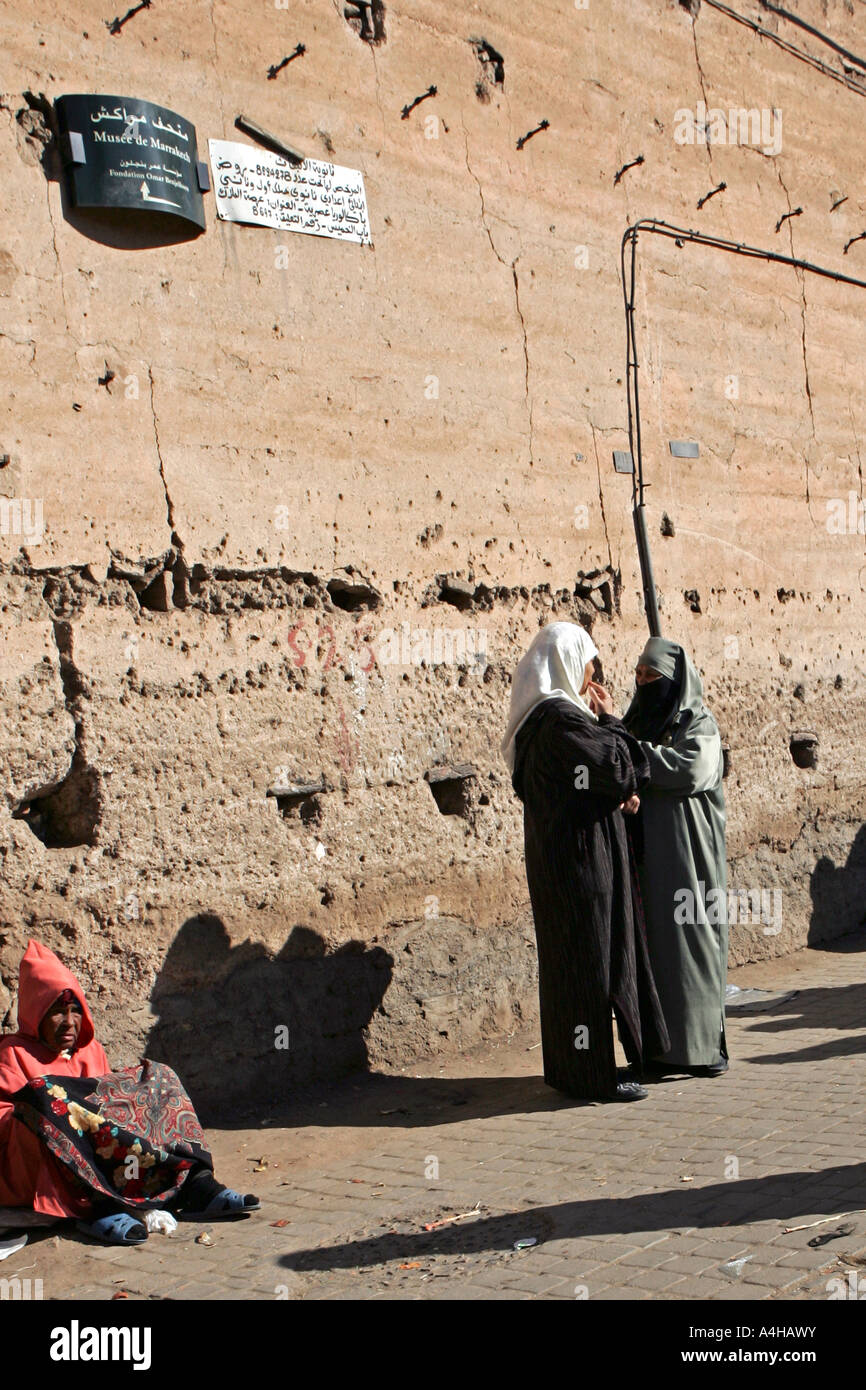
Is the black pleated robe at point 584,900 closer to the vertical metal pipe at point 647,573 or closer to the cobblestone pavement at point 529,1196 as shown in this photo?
the cobblestone pavement at point 529,1196

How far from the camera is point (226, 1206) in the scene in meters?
3.89

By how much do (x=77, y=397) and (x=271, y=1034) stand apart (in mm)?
2448

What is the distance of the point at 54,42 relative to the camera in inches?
185

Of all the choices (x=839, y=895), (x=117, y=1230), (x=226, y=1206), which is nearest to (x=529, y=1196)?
(x=226, y=1206)

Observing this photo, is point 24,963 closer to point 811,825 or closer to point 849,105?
point 811,825

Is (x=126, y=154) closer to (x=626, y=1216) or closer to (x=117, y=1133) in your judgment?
(x=117, y=1133)

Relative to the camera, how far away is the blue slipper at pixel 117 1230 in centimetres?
371

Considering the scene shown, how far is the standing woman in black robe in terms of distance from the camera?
15.7 feet

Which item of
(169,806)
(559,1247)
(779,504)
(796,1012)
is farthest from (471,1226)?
(779,504)

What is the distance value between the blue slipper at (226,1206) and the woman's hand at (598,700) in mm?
2203

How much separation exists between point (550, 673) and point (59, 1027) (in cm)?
217

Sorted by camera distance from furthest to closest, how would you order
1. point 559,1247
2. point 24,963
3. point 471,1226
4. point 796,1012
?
point 796,1012
point 24,963
point 471,1226
point 559,1247

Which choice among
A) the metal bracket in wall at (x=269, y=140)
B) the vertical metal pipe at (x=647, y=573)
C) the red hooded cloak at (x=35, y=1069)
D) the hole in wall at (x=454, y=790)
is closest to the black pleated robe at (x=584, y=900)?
the hole in wall at (x=454, y=790)

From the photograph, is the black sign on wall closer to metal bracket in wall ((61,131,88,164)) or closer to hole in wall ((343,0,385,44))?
metal bracket in wall ((61,131,88,164))
